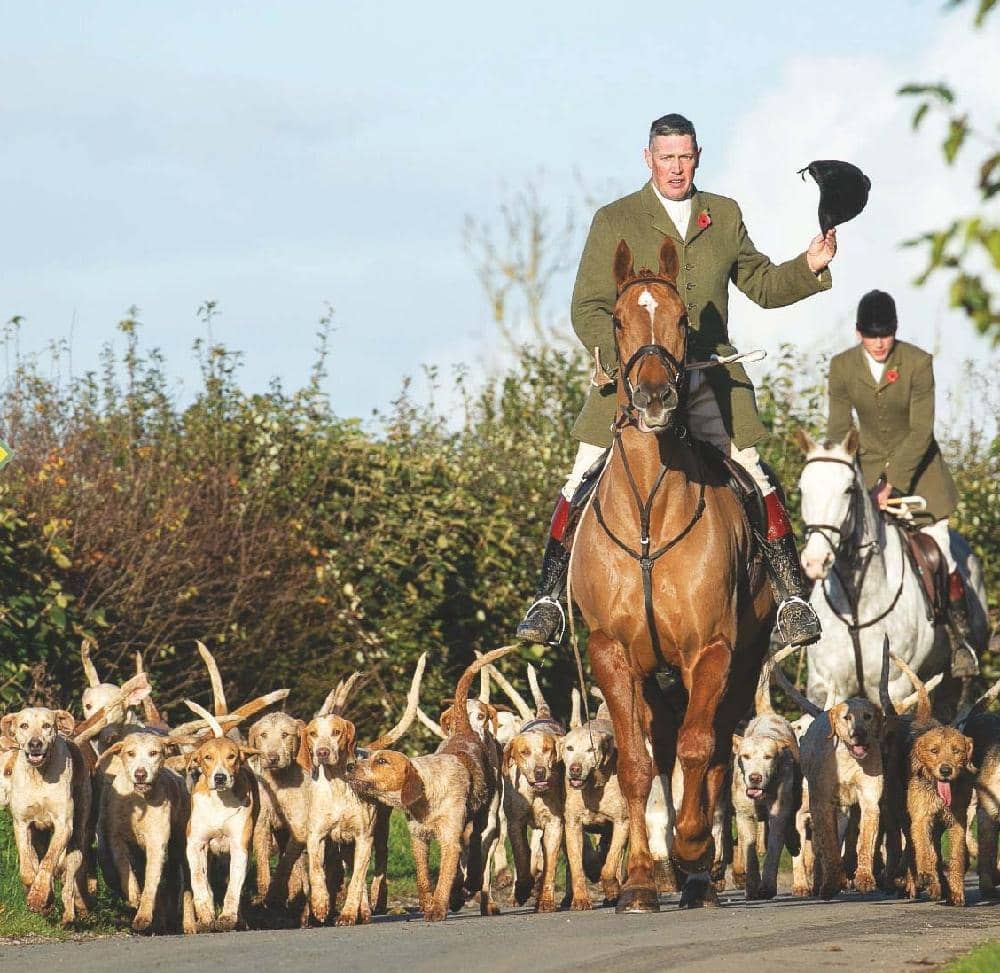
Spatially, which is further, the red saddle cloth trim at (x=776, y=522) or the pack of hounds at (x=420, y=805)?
the pack of hounds at (x=420, y=805)

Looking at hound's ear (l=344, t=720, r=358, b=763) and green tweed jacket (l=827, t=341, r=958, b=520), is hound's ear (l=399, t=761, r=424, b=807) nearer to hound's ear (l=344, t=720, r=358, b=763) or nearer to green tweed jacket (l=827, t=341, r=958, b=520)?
hound's ear (l=344, t=720, r=358, b=763)

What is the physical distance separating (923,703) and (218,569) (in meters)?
6.29

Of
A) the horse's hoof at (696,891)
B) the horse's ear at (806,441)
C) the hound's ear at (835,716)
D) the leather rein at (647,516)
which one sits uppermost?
the horse's ear at (806,441)

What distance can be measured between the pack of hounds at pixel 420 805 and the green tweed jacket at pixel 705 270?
1.86m

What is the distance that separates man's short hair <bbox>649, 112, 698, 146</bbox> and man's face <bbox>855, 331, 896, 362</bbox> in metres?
4.03

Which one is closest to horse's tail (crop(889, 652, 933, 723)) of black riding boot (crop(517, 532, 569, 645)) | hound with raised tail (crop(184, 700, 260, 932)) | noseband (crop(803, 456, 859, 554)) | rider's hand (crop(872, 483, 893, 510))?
noseband (crop(803, 456, 859, 554))

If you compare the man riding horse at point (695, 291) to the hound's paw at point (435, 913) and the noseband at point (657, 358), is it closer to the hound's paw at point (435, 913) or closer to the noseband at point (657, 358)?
the noseband at point (657, 358)

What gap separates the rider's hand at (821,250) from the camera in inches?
404

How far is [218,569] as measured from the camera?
16.3 metres

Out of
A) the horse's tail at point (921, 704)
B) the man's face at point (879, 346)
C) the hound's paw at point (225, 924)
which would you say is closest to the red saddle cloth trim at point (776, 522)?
the horse's tail at point (921, 704)

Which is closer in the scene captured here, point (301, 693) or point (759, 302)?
point (759, 302)

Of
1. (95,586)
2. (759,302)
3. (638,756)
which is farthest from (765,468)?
(95,586)

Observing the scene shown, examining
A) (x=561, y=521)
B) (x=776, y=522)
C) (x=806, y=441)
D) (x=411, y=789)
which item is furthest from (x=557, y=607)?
(x=806, y=441)

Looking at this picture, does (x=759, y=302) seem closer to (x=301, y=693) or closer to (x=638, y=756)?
(x=638, y=756)
